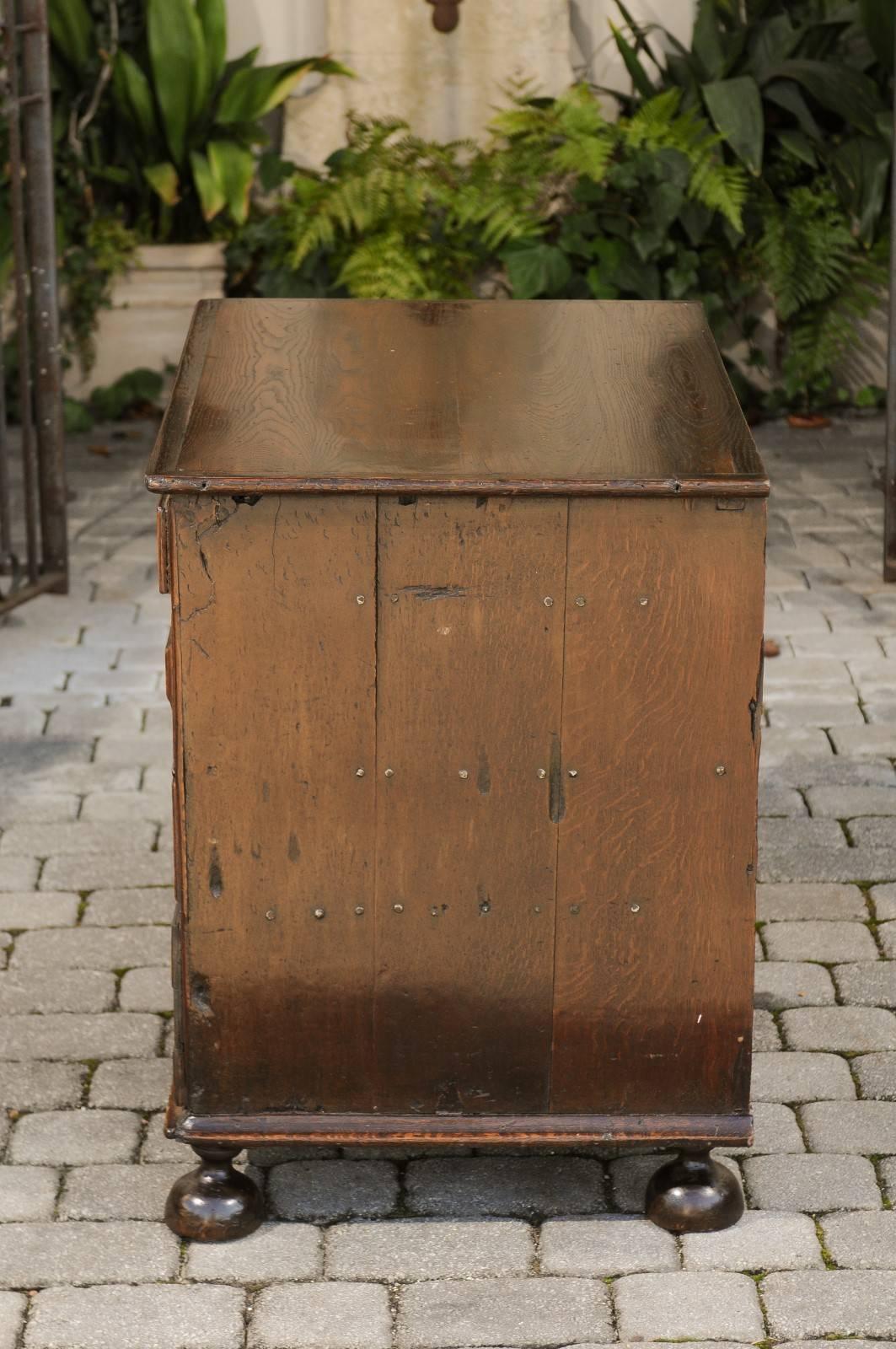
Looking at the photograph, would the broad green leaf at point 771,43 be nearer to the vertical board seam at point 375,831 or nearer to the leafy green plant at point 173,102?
the leafy green plant at point 173,102

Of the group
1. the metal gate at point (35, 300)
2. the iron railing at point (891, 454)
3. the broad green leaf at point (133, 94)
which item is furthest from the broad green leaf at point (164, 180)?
the iron railing at point (891, 454)

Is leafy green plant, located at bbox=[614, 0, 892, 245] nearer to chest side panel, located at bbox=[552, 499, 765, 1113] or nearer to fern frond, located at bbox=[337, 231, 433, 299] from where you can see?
fern frond, located at bbox=[337, 231, 433, 299]

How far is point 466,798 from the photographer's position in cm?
267

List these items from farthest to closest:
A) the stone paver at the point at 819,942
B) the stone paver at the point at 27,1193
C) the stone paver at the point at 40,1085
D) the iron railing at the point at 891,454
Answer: the iron railing at the point at 891,454
the stone paver at the point at 819,942
the stone paver at the point at 40,1085
the stone paver at the point at 27,1193

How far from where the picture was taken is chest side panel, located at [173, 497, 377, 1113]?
8.41ft

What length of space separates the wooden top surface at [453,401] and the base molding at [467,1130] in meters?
0.96

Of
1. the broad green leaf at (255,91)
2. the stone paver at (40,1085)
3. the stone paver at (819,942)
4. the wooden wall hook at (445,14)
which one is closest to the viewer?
the stone paver at (40,1085)

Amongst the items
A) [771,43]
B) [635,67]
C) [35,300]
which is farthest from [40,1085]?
[771,43]

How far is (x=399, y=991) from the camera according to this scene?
2.75 metres

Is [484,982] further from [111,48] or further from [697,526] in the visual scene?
[111,48]

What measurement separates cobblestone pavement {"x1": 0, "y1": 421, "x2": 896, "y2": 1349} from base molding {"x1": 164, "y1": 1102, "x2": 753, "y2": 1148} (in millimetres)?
194

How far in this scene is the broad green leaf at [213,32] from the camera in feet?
24.8

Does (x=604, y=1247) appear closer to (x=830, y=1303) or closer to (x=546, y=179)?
(x=830, y=1303)

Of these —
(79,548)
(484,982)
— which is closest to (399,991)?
(484,982)
